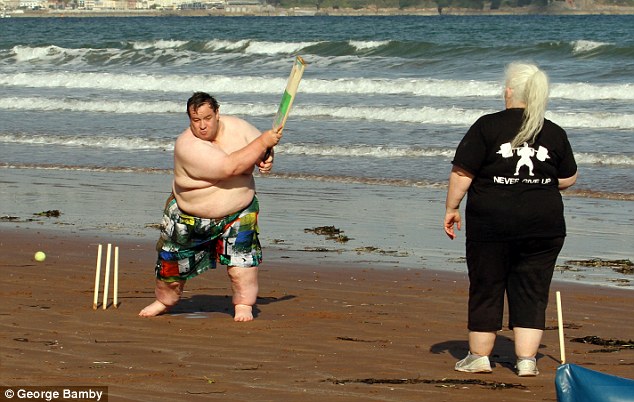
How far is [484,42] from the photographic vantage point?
4191 cm

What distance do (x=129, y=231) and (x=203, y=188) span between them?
411 centimetres

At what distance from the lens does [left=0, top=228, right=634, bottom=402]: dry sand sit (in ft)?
18.1

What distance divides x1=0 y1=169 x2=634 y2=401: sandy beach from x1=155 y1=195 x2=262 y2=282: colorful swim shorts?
33cm

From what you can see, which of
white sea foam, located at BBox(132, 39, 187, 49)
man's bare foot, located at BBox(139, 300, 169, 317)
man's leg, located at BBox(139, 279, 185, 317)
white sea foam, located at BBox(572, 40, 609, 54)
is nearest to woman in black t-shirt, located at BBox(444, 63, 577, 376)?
man's leg, located at BBox(139, 279, 185, 317)

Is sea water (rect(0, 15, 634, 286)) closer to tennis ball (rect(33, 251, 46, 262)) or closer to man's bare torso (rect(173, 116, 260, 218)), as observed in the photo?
tennis ball (rect(33, 251, 46, 262))

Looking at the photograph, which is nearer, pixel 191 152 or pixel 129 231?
pixel 191 152

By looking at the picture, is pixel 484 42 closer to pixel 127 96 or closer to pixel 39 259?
pixel 127 96

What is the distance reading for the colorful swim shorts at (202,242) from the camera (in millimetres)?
6926

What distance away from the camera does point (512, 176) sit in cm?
567

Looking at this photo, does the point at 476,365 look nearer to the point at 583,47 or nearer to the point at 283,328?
the point at 283,328

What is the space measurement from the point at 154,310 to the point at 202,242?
560 millimetres

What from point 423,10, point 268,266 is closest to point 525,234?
point 268,266

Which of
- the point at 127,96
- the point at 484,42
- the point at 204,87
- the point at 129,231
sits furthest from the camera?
the point at 484,42

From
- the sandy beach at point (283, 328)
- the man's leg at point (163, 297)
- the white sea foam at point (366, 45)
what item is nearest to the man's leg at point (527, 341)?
the sandy beach at point (283, 328)
